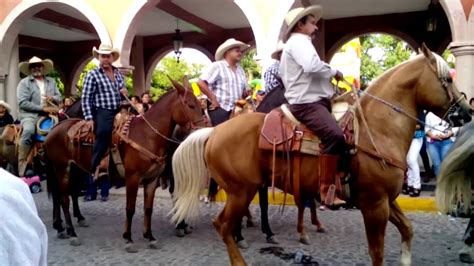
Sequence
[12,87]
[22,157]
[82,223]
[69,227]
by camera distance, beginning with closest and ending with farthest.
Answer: [69,227] → [82,223] → [22,157] → [12,87]

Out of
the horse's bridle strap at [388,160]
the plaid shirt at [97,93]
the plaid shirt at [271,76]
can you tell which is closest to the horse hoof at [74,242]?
the plaid shirt at [97,93]

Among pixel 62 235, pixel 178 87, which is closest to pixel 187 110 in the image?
pixel 178 87

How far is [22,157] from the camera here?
9.10 meters

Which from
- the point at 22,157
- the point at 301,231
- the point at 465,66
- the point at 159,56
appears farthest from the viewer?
the point at 159,56

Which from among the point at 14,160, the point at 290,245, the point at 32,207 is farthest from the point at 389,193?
the point at 14,160

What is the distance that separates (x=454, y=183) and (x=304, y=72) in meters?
1.91

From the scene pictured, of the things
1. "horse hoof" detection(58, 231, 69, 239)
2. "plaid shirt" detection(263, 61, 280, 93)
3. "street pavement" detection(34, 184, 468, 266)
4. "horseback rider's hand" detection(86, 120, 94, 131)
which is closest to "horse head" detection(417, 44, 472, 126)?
"street pavement" detection(34, 184, 468, 266)

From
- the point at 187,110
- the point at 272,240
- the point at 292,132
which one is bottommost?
the point at 272,240

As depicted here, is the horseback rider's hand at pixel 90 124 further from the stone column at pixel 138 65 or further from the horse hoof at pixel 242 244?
the stone column at pixel 138 65

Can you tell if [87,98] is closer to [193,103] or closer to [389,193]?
[193,103]

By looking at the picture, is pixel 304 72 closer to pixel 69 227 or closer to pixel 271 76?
pixel 271 76

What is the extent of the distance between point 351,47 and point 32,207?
17337mm

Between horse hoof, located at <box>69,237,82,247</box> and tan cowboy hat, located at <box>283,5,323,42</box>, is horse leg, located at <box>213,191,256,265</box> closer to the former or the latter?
tan cowboy hat, located at <box>283,5,323,42</box>

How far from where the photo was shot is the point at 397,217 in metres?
4.66
